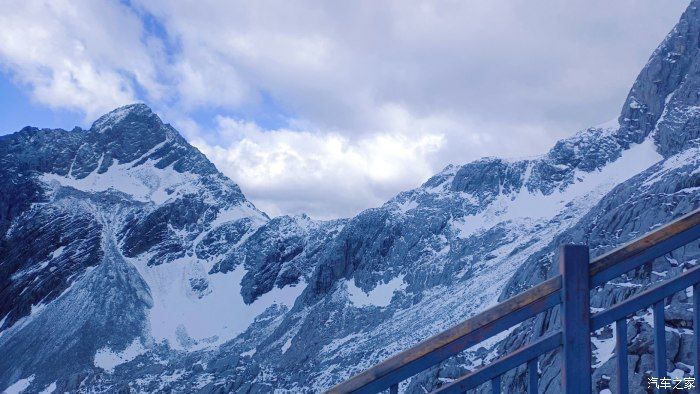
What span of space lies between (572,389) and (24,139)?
499ft

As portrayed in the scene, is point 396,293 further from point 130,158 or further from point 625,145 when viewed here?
point 130,158

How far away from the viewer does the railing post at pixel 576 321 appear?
11.2ft

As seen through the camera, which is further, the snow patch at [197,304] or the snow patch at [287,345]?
the snow patch at [197,304]

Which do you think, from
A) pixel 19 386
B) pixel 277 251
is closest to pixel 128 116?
pixel 277 251

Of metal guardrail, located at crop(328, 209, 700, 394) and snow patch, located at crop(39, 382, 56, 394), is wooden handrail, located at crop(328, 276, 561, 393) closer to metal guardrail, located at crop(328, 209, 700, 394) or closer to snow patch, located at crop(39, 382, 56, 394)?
metal guardrail, located at crop(328, 209, 700, 394)

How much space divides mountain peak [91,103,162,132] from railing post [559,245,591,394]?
153 metres

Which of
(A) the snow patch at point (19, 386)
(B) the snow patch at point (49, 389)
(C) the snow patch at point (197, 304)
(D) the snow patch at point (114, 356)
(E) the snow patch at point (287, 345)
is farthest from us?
(C) the snow patch at point (197, 304)

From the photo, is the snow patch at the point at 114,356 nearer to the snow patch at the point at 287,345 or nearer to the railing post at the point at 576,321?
the snow patch at the point at 287,345

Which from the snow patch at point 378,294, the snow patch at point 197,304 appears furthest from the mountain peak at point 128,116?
the snow patch at point 378,294

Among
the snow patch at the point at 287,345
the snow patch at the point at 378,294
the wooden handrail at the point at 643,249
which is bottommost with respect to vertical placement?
the snow patch at the point at 287,345

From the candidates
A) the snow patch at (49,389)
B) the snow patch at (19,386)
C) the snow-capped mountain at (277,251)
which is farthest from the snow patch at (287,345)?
the snow patch at (19,386)

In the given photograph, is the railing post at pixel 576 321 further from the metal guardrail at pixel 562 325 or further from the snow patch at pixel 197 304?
the snow patch at pixel 197 304

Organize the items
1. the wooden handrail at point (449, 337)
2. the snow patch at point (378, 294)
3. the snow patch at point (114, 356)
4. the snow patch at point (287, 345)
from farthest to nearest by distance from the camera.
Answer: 1. the snow patch at point (114, 356)
2. the snow patch at point (378, 294)
3. the snow patch at point (287, 345)
4. the wooden handrail at point (449, 337)

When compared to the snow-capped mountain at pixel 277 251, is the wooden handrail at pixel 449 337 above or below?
below
